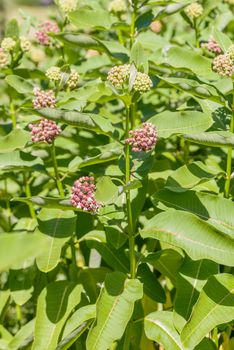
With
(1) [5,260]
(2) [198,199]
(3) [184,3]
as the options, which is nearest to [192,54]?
(3) [184,3]

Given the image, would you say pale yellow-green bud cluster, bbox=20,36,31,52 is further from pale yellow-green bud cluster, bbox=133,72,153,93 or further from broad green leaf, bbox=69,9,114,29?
pale yellow-green bud cluster, bbox=133,72,153,93

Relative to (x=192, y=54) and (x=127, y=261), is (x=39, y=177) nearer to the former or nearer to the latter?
(x=127, y=261)

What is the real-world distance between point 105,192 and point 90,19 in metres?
1.08

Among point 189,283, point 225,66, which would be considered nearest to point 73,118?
point 225,66

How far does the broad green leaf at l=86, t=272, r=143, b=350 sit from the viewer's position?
5.92 feet

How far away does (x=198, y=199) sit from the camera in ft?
6.48

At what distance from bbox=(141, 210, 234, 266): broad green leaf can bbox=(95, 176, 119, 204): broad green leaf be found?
0.59ft

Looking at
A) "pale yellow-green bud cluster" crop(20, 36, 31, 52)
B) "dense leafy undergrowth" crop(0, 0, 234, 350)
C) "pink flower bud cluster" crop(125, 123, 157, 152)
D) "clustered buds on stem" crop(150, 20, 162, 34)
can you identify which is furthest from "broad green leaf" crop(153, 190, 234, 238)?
"clustered buds on stem" crop(150, 20, 162, 34)

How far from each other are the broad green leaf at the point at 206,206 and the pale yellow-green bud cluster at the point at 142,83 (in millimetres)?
372

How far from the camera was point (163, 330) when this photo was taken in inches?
79.7

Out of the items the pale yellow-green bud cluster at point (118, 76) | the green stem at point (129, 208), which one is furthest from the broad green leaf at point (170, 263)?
the pale yellow-green bud cluster at point (118, 76)

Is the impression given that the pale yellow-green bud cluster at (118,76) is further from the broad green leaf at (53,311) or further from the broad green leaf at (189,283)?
the broad green leaf at (53,311)

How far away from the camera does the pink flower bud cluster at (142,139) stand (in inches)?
71.6

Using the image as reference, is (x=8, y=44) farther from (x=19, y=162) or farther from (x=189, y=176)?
(x=189, y=176)
